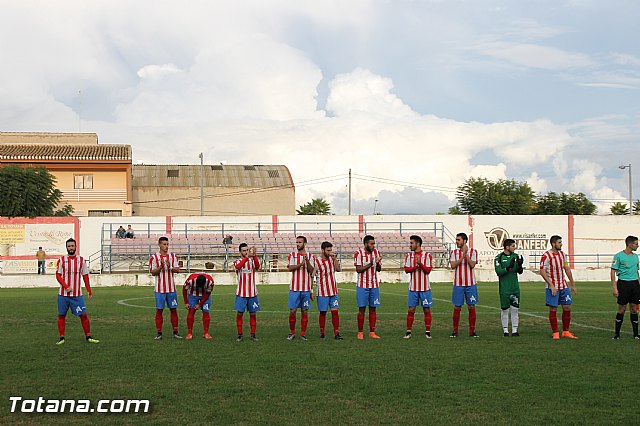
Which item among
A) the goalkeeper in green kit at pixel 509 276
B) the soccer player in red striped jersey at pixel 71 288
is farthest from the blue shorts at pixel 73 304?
the goalkeeper in green kit at pixel 509 276

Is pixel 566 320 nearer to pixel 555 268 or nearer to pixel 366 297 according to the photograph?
pixel 555 268

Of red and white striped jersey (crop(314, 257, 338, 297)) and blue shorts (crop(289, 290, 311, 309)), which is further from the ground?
red and white striped jersey (crop(314, 257, 338, 297))

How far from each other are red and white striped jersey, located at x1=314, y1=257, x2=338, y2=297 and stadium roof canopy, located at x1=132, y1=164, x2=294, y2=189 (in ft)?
181

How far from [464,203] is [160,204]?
27.6 m

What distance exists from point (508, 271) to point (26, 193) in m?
43.5

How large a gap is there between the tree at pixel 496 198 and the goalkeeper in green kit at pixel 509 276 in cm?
5255

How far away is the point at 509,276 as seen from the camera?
14.7 m

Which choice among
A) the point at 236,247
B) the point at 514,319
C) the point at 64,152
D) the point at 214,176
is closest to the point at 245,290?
the point at 514,319

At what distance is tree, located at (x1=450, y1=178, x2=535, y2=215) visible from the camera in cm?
6688

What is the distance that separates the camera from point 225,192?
69.1 metres

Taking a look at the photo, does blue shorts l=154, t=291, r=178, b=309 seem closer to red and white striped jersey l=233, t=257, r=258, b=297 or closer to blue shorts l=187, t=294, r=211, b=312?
blue shorts l=187, t=294, r=211, b=312

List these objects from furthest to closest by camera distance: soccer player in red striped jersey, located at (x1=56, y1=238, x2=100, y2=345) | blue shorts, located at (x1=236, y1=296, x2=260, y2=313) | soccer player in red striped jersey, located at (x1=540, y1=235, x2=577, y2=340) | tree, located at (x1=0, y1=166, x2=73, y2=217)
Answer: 1. tree, located at (x1=0, y1=166, x2=73, y2=217)
2. soccer player in red striped jersey, located at (x1=540, y1=235, x2=577, y2=340)
3. blue shorts, located at (x1=236, y1=296, x2=260, y2=313)
4. soccer player in red striped jersey, located at (x1=56, y1=238, x2=100, y2=345)

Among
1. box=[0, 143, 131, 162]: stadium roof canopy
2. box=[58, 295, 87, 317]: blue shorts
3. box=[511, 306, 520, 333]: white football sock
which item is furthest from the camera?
box=[0, 143, 131, 162]: stadium roof canopy

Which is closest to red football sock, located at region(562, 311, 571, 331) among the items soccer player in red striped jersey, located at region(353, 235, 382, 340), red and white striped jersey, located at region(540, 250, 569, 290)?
red and white striped jersey, located at region(540, 250, 569, 290)
